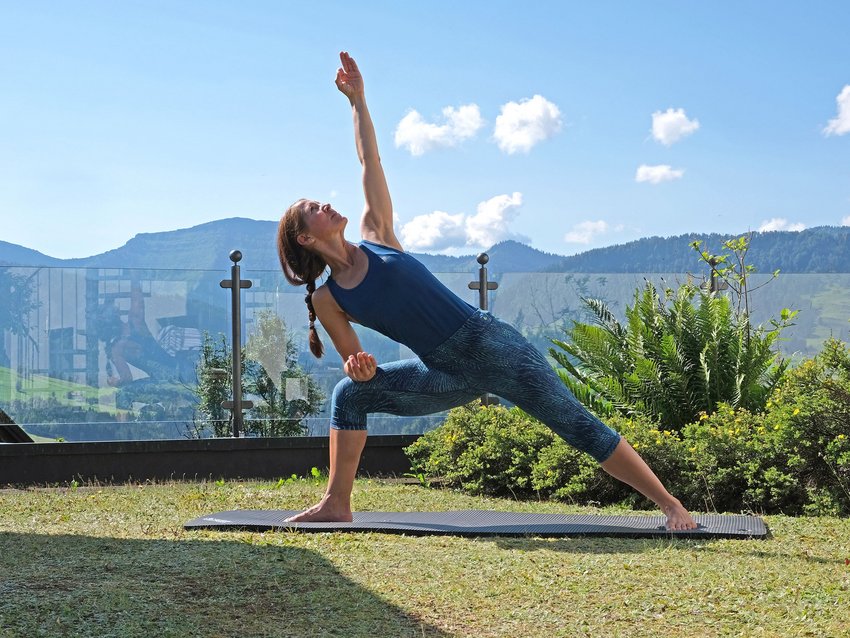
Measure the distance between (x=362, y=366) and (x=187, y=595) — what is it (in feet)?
4.49

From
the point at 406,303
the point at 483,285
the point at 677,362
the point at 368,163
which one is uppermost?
the point at 368,163

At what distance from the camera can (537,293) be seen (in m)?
10.3

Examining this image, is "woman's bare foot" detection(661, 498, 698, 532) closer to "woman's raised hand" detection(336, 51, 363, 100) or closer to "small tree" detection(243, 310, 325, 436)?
"woman's raised hand" detection(336, 51, 363, 100)

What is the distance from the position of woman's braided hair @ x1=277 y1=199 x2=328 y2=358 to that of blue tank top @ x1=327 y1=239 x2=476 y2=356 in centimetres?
22

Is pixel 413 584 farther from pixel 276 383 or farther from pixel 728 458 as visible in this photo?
pixel 276 383

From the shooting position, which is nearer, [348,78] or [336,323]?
[336,323]

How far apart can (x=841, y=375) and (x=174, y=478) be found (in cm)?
581

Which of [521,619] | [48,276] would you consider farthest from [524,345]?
[48,276]

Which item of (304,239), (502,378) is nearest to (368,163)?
(304,239)

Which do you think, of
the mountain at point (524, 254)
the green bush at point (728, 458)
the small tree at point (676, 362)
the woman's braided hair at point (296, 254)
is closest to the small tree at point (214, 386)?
the mountain at point (524, 254)

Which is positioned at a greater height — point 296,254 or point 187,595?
point 296,254

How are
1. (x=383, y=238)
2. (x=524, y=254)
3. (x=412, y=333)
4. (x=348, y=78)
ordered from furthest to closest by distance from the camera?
(x=524, y=254) → (x=348, y=78) → (x=383, y=238) → (x=412, y=333)

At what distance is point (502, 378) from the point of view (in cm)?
457

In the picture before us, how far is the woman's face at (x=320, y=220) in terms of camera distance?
15.2 ft
